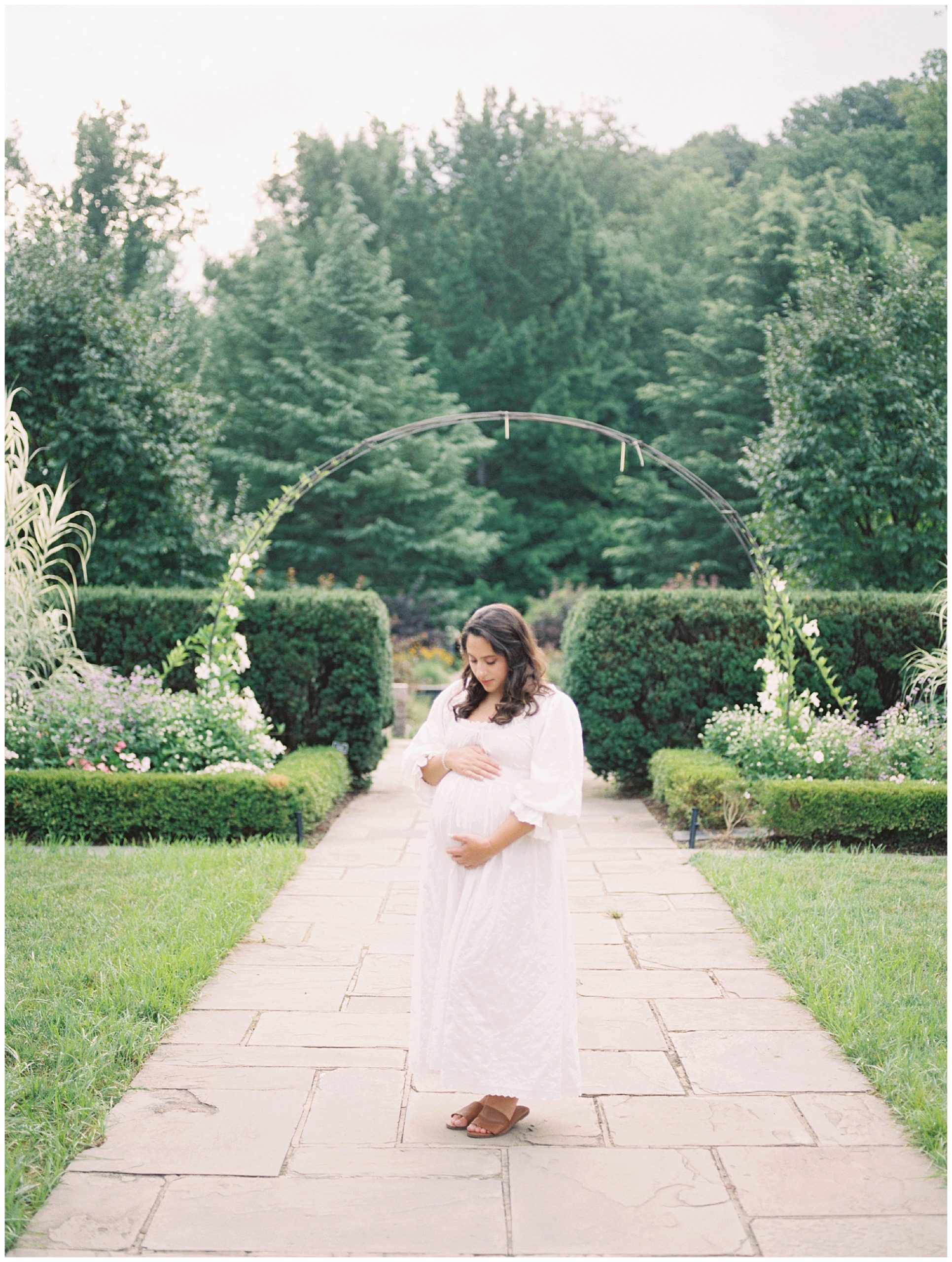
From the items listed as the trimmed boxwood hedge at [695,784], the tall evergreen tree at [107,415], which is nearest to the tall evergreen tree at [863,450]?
the trimmed boxwood hedge at [695,784]

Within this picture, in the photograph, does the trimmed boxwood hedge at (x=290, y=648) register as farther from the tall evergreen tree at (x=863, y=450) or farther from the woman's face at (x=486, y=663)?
the woman's face at (x=486, y=663)

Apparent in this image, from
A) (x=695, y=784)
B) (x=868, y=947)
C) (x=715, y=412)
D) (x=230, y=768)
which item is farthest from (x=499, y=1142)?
(x=715, y=412)

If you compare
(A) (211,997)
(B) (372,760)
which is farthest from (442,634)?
(A) (211,997)

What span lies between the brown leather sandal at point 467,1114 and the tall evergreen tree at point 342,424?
16558 mm

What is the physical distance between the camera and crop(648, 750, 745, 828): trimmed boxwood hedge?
720 cm

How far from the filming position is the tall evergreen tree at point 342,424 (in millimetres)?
20188

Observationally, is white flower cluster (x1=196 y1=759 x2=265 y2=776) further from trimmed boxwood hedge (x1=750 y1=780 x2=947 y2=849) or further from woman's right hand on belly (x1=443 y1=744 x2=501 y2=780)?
woman's right hand on belly (x1=443 y1=744 x2=501 y2=780)

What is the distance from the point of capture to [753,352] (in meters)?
20.8

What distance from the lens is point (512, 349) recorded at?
77.0 feet

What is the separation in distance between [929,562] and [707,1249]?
380 inches

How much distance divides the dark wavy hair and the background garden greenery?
8.43 m

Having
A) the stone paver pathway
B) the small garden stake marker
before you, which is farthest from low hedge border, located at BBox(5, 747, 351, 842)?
the small garden stake marker

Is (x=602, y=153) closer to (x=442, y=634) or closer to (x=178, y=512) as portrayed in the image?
(x=442, y=634)

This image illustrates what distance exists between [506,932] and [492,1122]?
0.55 meters
